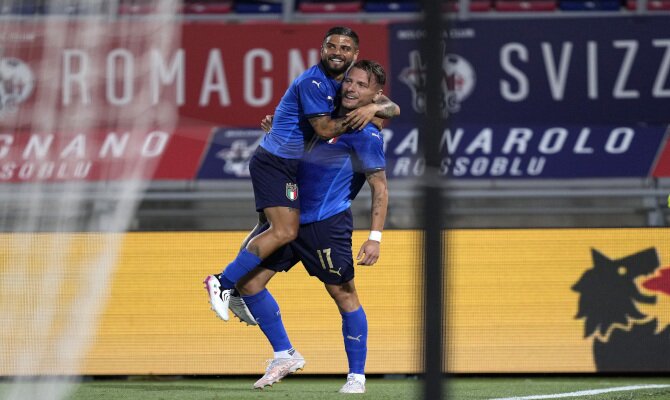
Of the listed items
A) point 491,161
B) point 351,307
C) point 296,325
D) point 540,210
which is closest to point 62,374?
point 351,307

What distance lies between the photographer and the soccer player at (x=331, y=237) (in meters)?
5.73

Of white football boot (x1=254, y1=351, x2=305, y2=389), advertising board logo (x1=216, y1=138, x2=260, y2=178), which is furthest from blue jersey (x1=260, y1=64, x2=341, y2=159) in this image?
advertising board logo (x1=216, y1=138, x2=260, y2=178)

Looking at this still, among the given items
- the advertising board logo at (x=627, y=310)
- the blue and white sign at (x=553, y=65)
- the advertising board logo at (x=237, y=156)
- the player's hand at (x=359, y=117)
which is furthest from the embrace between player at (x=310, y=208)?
the blue and white sign at (x=553, y=65)

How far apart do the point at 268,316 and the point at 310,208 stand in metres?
0.60

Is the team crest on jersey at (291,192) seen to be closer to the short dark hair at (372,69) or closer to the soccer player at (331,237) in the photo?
the soccer player at (331,237)

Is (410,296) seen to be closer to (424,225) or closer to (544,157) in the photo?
(544,157)

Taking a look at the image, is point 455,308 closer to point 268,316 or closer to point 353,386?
point 353,386

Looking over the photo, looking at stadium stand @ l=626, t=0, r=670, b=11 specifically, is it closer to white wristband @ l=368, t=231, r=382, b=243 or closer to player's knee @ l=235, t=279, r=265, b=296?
white wristband @ l=368, t=231, r=382, b=243

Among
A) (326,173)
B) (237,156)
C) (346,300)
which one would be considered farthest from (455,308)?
(237,156)

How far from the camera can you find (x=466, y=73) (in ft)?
38.9

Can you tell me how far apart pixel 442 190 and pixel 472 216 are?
6656mm

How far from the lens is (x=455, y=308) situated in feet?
25.3

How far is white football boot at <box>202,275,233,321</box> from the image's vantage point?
582cm

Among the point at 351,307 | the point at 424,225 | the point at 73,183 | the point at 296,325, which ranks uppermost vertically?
the point at 424,225
